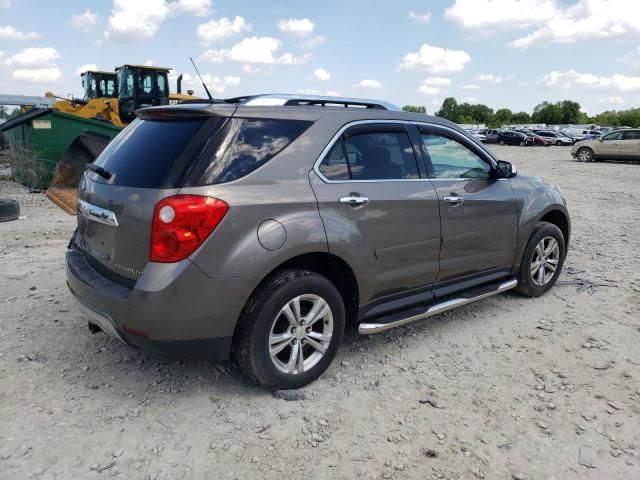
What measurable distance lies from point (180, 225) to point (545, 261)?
11.9 feet

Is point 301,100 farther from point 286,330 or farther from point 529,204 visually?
point 529,204

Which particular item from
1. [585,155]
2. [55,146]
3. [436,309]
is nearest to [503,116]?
[585,155]

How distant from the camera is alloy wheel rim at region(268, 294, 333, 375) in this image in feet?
10.0

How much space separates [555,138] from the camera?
47.0m

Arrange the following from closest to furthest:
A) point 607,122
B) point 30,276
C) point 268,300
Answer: point 268,300, point 30,276, point 607,122

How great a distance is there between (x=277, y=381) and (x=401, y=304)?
1.08 metres

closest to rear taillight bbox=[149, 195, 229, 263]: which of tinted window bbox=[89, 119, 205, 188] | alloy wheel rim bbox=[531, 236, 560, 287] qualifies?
tinted window bbox=[89, 119, 205, 188]

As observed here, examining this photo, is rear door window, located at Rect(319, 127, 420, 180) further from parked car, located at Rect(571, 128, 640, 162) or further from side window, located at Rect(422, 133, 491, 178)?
parked car, located at Rect(571, 128, 640, 162)

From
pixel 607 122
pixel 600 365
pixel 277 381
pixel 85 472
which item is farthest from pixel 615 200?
pixel 607 122

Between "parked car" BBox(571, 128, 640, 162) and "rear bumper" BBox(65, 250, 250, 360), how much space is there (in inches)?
965

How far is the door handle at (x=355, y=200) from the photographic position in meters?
3.23

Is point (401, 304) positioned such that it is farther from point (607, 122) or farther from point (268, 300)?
point (607, 122)

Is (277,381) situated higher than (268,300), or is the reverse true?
(268,300)

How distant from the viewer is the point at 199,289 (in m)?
2.73
